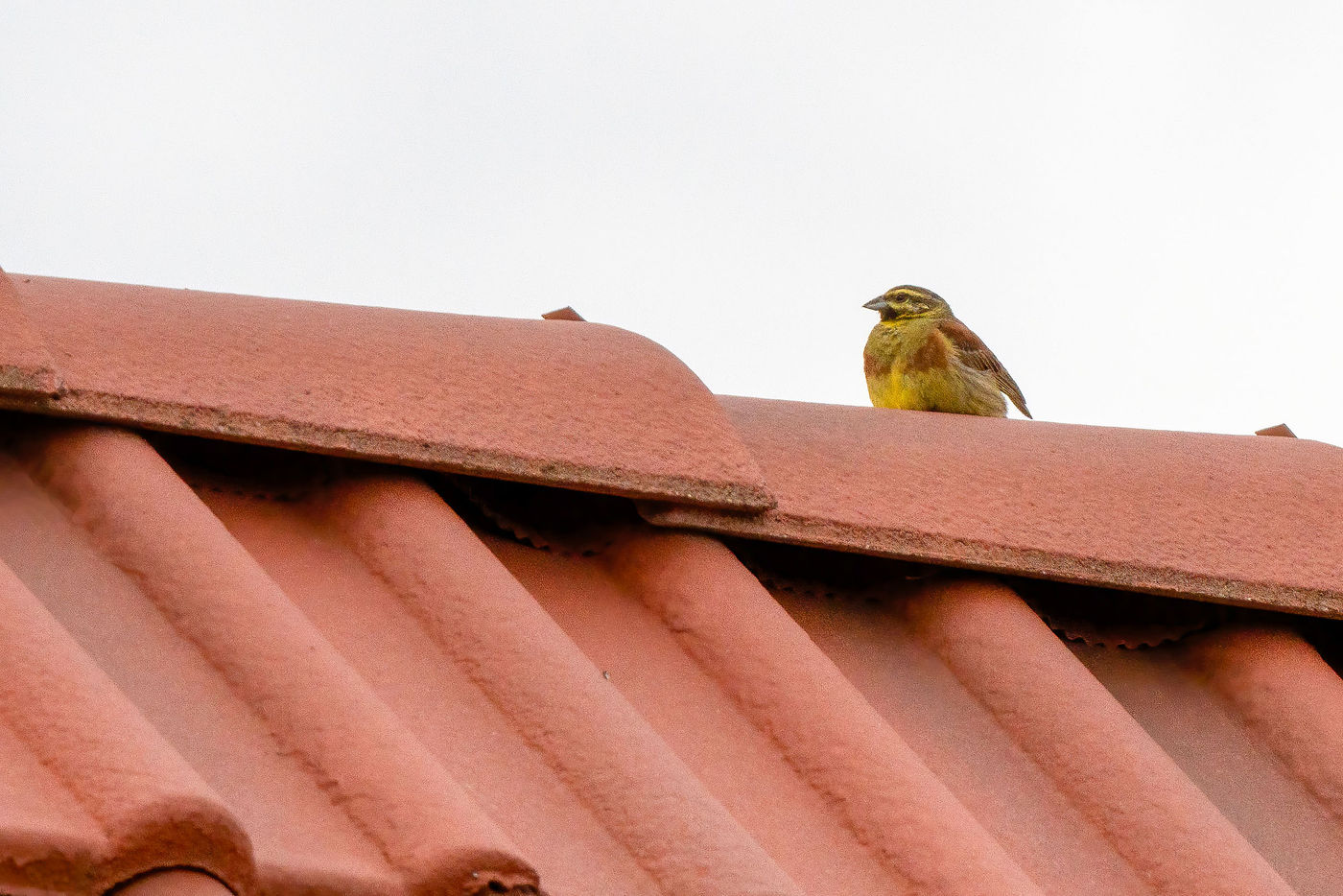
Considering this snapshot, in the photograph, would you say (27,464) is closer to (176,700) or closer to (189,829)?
(176,700)

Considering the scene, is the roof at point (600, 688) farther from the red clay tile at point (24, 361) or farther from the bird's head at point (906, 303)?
the bird's head at point (906, 303)

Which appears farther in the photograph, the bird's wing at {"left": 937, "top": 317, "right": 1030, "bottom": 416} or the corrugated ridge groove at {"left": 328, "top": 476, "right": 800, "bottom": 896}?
the bird's wing at {"left": 937, "top": 317, "right": 1030, "bottom": 416}

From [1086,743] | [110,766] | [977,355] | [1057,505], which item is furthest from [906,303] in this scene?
[110,766]

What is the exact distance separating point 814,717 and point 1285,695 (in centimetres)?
84

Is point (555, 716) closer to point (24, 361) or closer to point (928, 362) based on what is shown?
point (24, 361)

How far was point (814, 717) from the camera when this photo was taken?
2.48 m

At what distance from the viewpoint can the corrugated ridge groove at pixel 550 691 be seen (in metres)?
2.12

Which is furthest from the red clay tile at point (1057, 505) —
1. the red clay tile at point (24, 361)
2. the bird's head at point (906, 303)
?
the bird's head at point (906, 303)

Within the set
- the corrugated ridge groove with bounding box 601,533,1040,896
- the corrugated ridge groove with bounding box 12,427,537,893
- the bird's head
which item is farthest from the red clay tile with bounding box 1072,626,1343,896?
the bird's head

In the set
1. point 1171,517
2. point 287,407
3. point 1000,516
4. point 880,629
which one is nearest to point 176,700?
point 287,407

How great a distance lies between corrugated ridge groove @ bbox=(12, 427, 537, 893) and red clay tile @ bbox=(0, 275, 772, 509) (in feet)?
0.31

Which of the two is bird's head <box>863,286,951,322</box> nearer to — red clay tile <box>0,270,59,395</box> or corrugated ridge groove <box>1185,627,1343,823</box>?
corrugated ridge groove <box>1185,627,1343,823</box>

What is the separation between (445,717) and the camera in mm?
2281

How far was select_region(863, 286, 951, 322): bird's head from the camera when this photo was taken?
651 centimetres
